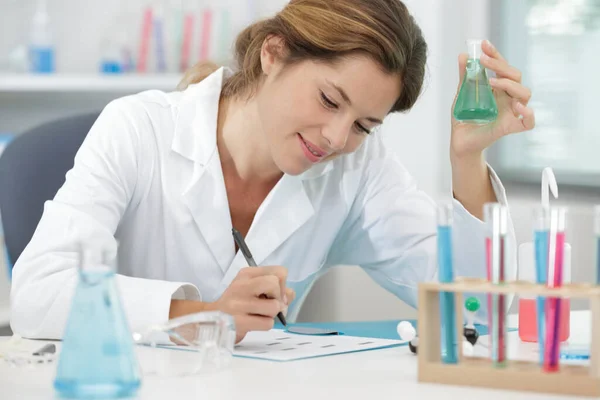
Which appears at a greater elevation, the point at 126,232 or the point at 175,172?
the point at 175,172

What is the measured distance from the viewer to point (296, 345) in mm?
A: 1433

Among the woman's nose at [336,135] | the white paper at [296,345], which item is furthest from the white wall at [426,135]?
the white paper at [296,345]

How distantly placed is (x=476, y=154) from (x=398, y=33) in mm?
305

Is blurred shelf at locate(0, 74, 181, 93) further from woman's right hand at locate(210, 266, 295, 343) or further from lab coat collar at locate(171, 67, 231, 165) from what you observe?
woman's right hand at locate(210, 266, 295, 343)

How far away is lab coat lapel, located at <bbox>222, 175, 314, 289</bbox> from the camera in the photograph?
188cm

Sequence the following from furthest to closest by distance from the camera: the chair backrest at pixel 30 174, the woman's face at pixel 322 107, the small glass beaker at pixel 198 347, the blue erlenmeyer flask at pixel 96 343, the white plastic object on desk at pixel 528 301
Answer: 1. the chair backrest at pixel 30 174
2. the woman's face at pixel 322 107
3. the white plastic object on desk at pixel 528 301
4. the small glass beaker at pixel 198 347
5. the blue erlenmeyer flask at pixel 96 343

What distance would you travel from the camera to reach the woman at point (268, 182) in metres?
1.53

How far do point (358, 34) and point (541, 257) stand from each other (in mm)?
702

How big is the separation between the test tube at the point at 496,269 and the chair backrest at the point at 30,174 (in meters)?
1.21

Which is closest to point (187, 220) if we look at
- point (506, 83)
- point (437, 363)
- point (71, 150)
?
point (71, 150)

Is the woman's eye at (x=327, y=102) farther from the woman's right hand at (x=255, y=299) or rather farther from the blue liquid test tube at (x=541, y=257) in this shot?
the blue liquid test tube at (x=541, y=257)

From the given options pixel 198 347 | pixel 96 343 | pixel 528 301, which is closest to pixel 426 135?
pixel 528 301

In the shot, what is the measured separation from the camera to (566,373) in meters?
1.06

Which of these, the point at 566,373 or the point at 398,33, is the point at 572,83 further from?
the point at 566,373
